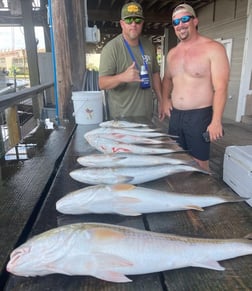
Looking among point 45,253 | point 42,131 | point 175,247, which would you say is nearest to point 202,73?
point 42,131

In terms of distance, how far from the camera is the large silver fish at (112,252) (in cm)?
71

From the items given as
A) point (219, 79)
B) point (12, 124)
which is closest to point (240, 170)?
point (219, 79)

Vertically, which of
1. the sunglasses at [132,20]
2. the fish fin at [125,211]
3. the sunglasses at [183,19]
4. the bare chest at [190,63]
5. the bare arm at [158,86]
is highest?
the sunglasses at [132,20]

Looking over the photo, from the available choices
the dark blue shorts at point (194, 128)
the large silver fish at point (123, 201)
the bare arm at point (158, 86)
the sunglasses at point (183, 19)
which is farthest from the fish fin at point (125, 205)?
the bare arm at point (158, 86)

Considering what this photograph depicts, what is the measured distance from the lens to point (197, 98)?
107 inches

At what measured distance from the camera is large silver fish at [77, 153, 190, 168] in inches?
52.3

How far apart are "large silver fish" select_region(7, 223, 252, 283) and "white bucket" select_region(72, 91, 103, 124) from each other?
1850 mm

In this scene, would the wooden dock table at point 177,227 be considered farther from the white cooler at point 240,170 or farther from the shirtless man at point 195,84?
the shirtless man at point 195,84

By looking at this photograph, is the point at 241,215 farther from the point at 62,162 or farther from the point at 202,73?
the point at 202,73

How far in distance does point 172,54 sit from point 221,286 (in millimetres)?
2633

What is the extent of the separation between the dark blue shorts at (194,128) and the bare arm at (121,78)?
2.13ft

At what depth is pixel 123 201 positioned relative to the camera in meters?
0.97

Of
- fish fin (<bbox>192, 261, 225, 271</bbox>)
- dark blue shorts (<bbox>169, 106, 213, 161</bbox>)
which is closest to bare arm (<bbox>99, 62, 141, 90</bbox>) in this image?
dark blue shorts (<bbox>169, 106, 213, 161</bbox>)

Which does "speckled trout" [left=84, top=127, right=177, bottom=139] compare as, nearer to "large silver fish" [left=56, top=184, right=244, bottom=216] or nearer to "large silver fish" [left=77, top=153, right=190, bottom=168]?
"large silver fish" [left=77, top=153, right=190, bottom=168]
